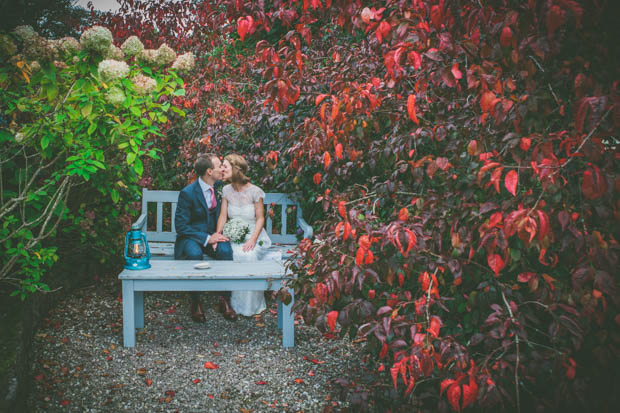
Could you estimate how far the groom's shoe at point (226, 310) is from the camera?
4336 millimetres

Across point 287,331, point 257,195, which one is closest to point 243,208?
point 257,195

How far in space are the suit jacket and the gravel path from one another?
77 centimetres

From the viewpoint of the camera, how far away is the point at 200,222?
15.4 feet

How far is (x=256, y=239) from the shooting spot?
4.79 m

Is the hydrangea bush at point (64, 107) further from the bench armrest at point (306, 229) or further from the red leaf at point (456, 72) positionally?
the bench armrest at point (306, 229)

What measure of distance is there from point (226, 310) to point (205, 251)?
2.31 feet

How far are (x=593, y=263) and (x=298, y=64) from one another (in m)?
1.42

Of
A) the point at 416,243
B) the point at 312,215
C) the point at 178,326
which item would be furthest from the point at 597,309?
the point at 312,215

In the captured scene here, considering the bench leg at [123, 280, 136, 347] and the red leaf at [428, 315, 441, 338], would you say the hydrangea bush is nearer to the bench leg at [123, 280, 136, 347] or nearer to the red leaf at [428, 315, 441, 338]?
the bench leg at [123, 280, 136, 347]

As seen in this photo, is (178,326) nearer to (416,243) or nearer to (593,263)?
(416,243)

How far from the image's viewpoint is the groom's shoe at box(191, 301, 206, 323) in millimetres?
4266

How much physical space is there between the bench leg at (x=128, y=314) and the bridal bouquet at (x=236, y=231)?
1.40 metres

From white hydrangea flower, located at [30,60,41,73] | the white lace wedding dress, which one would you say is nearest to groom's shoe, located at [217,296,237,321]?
the white lace wedding dress

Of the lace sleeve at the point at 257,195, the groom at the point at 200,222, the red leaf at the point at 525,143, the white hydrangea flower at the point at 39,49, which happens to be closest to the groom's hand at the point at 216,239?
the groom at the point at 200,222
